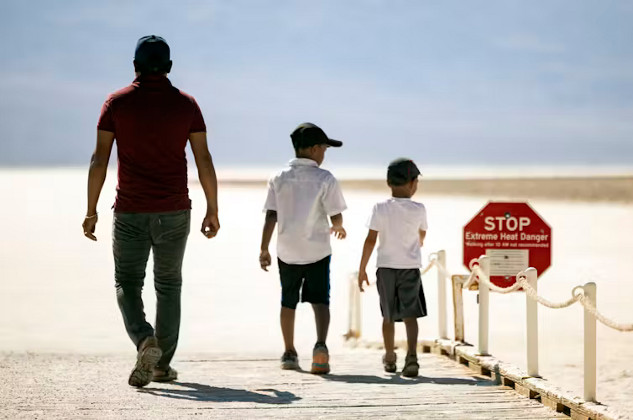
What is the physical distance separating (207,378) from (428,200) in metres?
47.4

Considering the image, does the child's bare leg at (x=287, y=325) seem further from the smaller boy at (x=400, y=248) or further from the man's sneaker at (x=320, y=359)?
the smaller boy at (x=400, y=248)

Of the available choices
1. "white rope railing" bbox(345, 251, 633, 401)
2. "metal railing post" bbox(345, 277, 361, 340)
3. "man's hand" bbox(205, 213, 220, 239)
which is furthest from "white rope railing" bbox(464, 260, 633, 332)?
"metal railing post" bbox(345, 277, 361, 340)

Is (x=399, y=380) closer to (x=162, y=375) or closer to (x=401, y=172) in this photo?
(x=401, y=172)

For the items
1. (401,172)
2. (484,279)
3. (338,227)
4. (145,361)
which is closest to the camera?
(145,361)

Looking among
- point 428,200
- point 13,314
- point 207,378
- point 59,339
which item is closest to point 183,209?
point 207,378

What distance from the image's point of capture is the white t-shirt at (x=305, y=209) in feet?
23.5

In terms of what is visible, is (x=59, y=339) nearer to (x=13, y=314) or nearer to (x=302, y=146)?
(x=13, y=314)

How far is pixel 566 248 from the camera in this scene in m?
27.1

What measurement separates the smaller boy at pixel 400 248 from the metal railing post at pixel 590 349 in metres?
1.71

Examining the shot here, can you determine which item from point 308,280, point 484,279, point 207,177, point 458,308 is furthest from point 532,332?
point 207,177

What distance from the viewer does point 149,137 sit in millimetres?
6066

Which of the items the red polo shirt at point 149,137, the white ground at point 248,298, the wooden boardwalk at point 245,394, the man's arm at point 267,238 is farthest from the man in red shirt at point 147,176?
the white ground at point 248,298

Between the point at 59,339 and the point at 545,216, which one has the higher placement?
the point at 545,216

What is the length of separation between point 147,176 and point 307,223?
144cm
